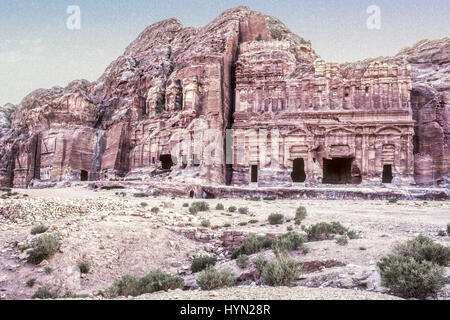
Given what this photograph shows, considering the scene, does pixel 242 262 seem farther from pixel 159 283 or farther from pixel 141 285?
pixel 141 285

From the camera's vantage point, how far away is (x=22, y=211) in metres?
15.9

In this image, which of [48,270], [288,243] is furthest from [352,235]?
[48,270]

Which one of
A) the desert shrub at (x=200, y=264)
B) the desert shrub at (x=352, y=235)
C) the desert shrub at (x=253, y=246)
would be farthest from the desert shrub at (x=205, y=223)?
the desert shrub at (x=352, y=235)

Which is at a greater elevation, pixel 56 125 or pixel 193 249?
pixel 56 125

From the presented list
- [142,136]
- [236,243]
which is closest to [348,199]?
[236,243]

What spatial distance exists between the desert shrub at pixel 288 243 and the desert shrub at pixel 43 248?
23.6ft

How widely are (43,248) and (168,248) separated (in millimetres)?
4279

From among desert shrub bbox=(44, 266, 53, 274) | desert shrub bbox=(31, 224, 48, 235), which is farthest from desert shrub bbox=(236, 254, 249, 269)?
desert shrub bbox=(31, 224, 48, 235)

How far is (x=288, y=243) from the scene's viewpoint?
10938mm

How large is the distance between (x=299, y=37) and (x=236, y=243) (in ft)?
151

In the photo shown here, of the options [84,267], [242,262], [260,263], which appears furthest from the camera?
[84,267]

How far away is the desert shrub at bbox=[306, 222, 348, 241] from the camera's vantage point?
1267 centimetres

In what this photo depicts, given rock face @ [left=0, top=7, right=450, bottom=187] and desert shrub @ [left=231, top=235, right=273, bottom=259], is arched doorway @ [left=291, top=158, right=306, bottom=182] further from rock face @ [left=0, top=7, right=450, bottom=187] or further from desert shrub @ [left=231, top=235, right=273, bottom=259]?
desert shrub @ [left=231, top=235, right=273, bottom=259]

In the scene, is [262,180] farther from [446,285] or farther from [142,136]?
[446,285]
